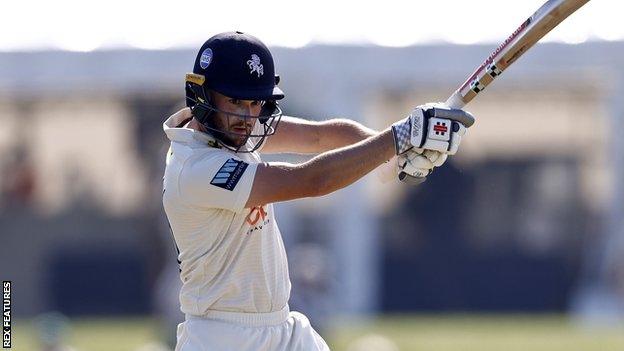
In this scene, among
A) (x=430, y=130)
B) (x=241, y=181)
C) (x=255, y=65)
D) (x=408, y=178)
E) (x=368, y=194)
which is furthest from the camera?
(x=368, y=194)

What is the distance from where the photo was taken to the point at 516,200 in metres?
22.8

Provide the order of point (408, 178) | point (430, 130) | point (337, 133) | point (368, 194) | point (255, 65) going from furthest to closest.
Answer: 1. point (368, 194)
2. point (337, 133)
3. point (408, 178)
4. point (255, 65)
5. point (430, 130)

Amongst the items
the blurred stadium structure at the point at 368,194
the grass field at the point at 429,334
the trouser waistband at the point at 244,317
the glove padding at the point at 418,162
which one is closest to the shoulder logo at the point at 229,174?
the trouser waistband at the point at 244,317

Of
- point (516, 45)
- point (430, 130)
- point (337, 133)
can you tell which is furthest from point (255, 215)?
point (516, 45)

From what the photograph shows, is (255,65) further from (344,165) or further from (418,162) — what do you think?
(418,162)

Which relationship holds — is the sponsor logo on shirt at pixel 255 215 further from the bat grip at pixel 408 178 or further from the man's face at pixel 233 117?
the bat grip at pixel 408 178

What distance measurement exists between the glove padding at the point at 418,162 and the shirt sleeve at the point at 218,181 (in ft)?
2.28

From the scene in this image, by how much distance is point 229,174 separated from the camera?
673cm

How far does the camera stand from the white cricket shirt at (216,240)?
682 cm

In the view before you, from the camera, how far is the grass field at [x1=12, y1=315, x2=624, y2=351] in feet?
57.4

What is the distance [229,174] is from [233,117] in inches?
12.2

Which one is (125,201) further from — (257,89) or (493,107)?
(257,89)

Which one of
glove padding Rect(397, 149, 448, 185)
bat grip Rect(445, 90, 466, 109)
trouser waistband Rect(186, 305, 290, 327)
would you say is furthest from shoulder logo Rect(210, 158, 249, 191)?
bat grip Rect(445, 90, 466, 109)

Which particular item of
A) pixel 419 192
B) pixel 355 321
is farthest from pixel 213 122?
pixel 419 192
